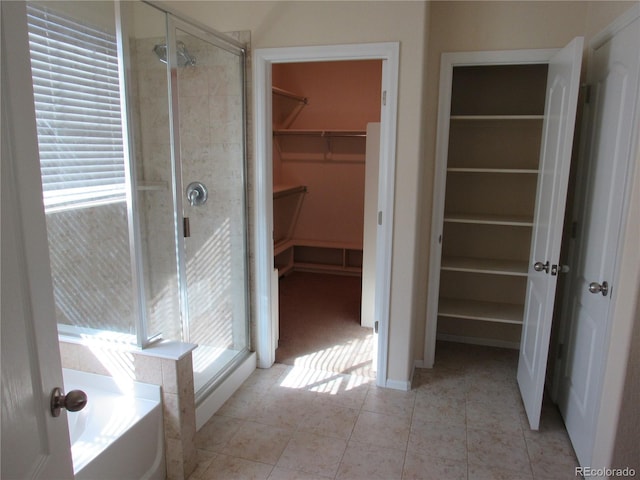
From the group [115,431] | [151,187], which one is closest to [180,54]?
[151,187]

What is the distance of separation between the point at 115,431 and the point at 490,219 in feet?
8.03

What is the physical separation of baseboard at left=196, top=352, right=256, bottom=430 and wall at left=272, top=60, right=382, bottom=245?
257 cm

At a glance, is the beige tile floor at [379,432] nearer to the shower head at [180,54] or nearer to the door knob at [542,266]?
the door knob at [542,266]

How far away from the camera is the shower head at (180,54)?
2.13 metres

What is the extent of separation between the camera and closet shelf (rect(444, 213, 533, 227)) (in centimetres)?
288

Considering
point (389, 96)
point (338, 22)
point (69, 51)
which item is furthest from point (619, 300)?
point (69, 51)

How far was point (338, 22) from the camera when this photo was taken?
2463mm

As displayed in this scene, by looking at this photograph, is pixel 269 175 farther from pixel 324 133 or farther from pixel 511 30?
pixel 324 133

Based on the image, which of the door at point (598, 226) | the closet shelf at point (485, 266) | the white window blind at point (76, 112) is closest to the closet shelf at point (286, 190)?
the closet shelf at point (485, 266)

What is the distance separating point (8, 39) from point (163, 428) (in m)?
1.62

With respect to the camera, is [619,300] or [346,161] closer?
[619,300]

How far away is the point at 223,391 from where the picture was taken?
258cm

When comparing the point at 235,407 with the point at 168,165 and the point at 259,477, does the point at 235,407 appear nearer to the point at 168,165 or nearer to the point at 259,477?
the point at 259,477

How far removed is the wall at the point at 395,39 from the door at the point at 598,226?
838 mm
